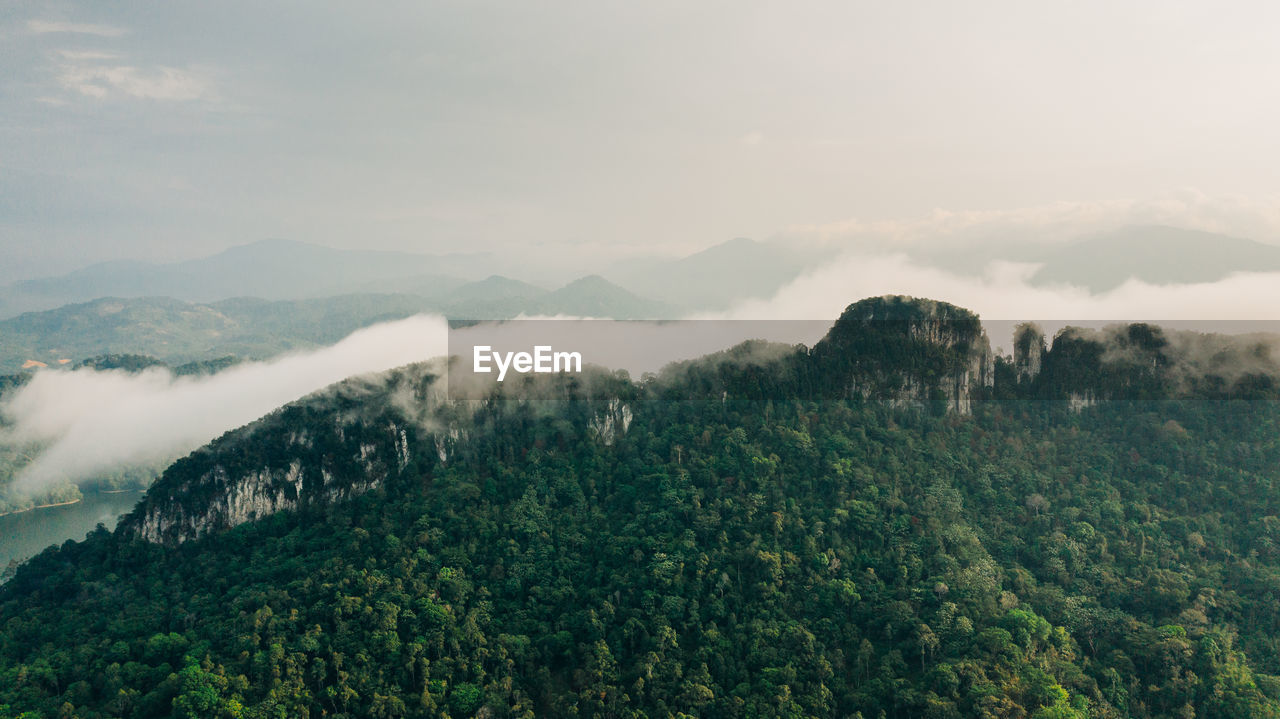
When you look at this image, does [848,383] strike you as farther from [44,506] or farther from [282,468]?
[44,506]

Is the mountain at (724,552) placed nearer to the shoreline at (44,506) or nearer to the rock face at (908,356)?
the rock face at (908,356)

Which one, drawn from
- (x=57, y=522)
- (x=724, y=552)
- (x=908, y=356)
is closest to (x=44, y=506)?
(x=57, y=522)

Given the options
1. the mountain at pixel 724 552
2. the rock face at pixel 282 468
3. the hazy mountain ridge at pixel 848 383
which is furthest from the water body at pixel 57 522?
the hazy mountain ridge at pixel 848 383

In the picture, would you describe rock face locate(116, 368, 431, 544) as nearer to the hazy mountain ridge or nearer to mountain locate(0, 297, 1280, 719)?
the hazy mountain ridge

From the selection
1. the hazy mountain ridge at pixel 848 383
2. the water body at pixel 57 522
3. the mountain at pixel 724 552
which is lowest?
the water body at pixel 57 522

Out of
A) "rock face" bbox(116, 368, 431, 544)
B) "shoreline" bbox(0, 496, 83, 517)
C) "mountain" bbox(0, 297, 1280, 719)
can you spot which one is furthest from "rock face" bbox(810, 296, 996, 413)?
"shoreline" bbox(0, 496, 83, 517)

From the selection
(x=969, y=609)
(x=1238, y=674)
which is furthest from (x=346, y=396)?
(x=1238, y=674)

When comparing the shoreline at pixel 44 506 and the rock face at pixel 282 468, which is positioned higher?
the rock face at pixel 282 468

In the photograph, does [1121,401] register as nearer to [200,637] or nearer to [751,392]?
[751,392]
